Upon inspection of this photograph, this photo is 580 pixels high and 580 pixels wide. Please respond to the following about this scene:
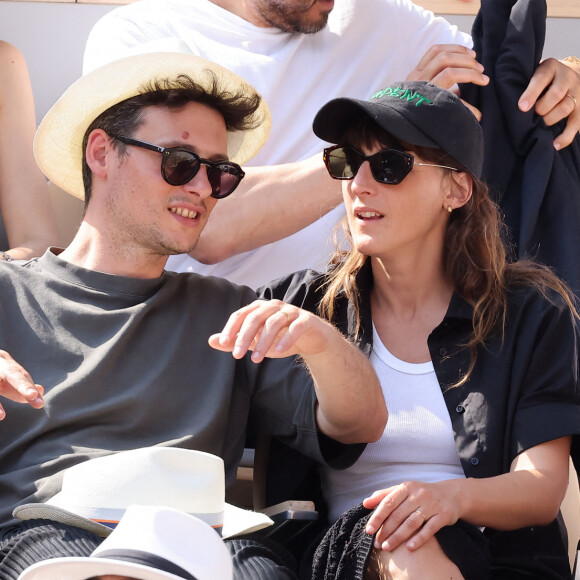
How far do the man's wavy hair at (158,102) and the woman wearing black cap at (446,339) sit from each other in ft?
1.02

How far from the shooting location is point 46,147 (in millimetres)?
2949

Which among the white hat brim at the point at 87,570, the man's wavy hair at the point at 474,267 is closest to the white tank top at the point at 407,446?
the man's wavy hair at the point at 474,267

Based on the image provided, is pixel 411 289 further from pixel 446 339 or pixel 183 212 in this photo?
pixel 183 212

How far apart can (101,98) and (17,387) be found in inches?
41.0

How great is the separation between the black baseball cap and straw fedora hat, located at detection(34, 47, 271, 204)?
331 millimetres

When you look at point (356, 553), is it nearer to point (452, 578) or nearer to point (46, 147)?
point (452, 578)

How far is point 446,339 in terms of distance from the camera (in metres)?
2.60

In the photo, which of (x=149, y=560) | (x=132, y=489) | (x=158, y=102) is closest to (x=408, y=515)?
(x=132, y=489)

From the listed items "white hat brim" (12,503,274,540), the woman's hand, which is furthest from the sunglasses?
"white hat brim" (12,503,274,540)

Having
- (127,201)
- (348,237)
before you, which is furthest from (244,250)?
(127,201)

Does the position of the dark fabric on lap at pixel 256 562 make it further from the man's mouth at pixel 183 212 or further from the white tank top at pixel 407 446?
the man's mouth at pixel 183 212

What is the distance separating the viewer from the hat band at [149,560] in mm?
1578

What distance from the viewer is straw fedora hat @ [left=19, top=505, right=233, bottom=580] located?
158 centimetres

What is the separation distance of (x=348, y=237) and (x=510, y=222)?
1.64ft
